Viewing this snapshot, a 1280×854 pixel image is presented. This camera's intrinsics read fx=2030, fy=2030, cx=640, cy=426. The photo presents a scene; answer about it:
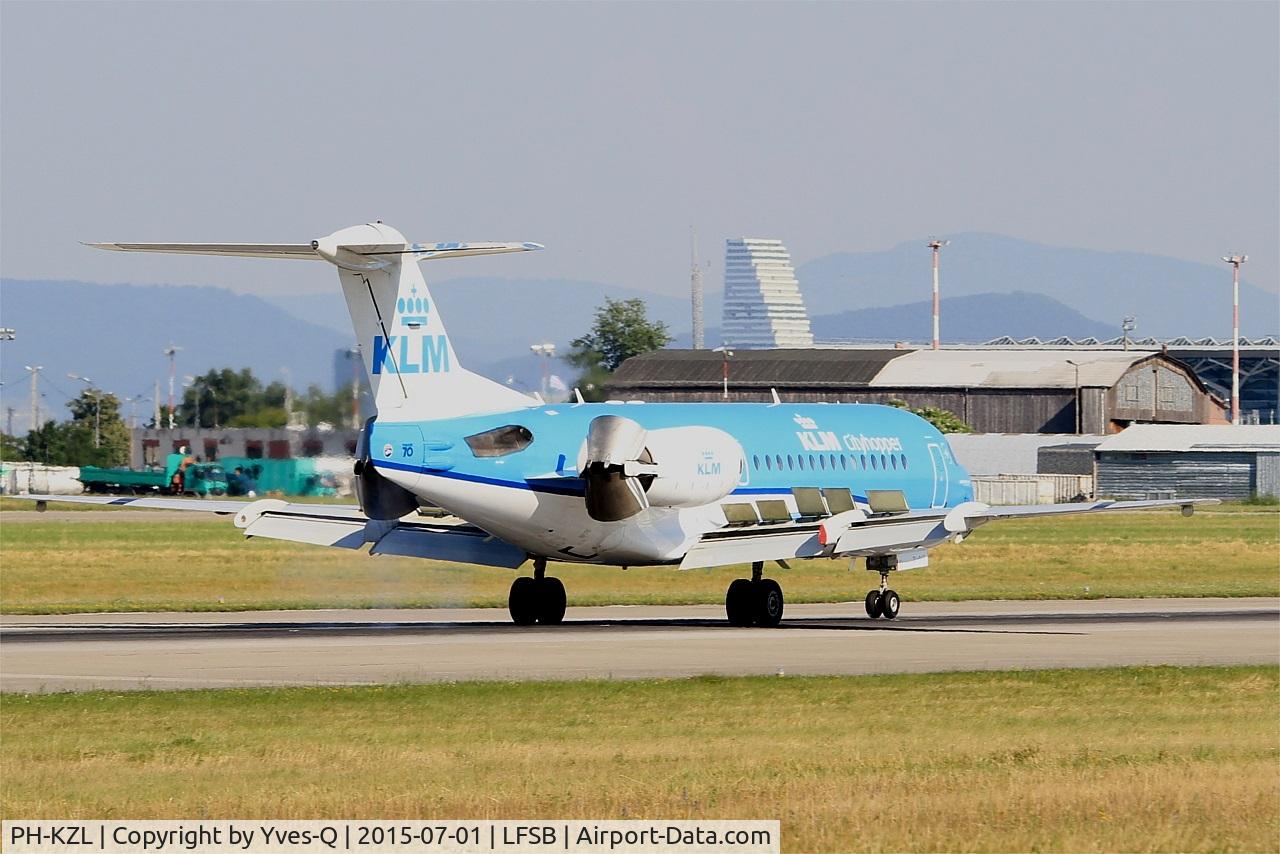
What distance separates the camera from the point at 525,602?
42.1 meters

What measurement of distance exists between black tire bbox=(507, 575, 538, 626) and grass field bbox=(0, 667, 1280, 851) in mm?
13168

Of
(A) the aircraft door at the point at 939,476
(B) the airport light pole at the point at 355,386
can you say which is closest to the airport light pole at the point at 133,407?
(A) the aircraft door at the point at 939,476

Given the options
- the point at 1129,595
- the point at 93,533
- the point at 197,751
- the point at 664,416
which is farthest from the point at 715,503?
the point at 93,533


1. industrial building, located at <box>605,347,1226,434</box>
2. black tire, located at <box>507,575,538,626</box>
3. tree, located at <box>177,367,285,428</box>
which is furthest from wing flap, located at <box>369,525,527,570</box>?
industrial building, located at <box>605,347,1226,434</box>

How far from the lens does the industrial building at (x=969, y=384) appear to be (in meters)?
143

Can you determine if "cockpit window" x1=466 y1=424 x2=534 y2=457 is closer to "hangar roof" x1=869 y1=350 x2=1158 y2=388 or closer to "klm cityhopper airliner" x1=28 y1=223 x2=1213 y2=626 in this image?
"klm cityhopper airliner" x1=28 y1=223 x2=1213 y2=626

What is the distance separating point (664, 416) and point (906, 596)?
14.4 m

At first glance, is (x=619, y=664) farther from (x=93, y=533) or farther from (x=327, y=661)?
(x=93, y=533)

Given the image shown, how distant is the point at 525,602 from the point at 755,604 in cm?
476

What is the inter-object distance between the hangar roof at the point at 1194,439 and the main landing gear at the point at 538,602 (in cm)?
8836

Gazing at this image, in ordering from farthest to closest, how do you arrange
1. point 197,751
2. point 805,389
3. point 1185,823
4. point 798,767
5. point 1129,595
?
point 805,389 < point 1129,595 < point 197,751 < point 798,767 < point 1185,823

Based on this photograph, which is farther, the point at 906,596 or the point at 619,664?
the point at 906,596

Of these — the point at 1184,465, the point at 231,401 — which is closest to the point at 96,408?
the point at 1184,465

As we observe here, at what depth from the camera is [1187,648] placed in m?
35.8
